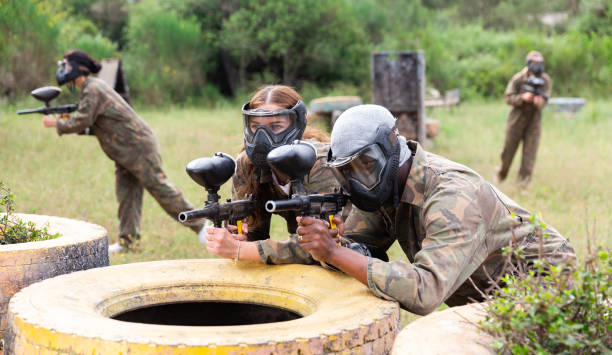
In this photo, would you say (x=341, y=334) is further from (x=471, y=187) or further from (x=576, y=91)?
(x=576, y=91)

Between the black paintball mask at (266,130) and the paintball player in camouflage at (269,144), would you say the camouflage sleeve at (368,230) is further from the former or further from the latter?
the black paintball mask at (266,130)

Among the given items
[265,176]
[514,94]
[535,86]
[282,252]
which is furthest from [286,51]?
[282,252]

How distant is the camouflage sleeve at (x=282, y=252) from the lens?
3.40 meters

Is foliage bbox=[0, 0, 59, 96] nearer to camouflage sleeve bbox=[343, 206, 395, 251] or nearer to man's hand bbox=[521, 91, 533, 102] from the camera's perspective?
man's hand bbox=[521, 91, 533, 102]

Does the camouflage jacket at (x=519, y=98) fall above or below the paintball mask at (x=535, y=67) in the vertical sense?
below

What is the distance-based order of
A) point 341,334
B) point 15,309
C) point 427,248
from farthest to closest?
point 427,248 < point 15,309 < point 341,334

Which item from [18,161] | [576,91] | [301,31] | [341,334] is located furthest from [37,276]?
[576,91]

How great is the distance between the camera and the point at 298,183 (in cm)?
302

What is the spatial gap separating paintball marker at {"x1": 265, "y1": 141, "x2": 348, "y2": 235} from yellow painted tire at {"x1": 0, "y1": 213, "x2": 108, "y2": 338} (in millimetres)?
1218

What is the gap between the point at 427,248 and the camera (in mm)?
2840

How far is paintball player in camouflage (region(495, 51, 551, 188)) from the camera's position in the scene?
10.2 metres

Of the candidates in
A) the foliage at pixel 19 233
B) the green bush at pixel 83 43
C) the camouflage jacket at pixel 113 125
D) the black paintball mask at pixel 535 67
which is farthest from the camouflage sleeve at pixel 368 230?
the green bush at pixel 83 43

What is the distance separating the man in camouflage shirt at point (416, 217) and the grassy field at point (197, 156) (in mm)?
2414

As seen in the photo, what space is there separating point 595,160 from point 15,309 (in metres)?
11.4
